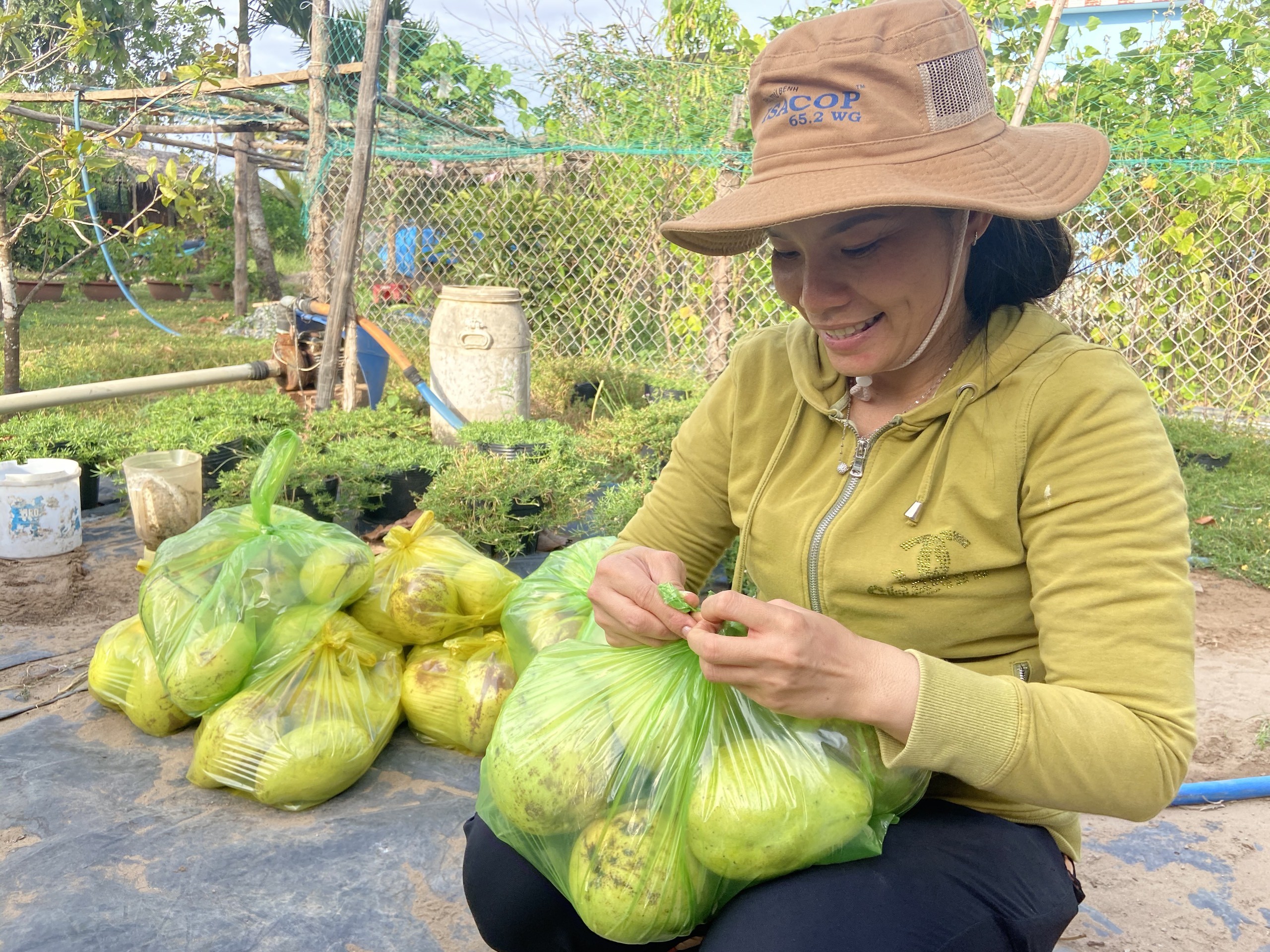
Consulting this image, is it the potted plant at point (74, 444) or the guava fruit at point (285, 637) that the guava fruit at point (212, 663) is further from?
the potted plant at point (74, 444)

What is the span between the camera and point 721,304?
6078 millimetres

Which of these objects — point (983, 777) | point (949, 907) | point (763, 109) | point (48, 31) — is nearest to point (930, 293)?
point (763, 109)

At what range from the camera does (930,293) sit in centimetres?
127

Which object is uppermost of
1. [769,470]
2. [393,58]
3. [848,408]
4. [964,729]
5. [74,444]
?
[393,58]

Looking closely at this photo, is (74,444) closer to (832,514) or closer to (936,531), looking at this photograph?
(832,514)

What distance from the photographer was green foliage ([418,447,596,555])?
3.24 m

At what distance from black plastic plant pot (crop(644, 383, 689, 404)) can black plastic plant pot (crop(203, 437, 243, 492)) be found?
1.99 meters

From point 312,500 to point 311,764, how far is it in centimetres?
184

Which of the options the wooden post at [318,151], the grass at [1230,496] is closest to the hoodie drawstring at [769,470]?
the grass at [1230,496]

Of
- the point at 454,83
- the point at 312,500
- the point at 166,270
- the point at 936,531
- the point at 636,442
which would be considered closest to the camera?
the point at 936,531

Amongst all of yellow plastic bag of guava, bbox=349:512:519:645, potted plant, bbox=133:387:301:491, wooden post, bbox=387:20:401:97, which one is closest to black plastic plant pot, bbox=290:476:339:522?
potted plant, bbox=133:387:301:491

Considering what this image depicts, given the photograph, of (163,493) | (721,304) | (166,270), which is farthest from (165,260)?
(163,493)

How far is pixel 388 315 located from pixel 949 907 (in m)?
7.04

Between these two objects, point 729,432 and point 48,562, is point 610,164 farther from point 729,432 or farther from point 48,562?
point 729,432
